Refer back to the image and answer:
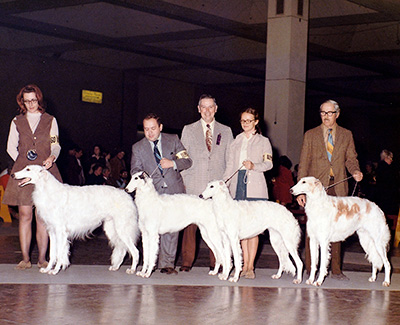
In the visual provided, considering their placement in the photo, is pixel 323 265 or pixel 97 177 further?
pixel 97 177

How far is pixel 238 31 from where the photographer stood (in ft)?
61.6

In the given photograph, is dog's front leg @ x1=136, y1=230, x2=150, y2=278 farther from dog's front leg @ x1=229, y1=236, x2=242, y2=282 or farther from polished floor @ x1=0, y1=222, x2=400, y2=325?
dog's front leg @ x1=229, y1=236, x2=242, y2=282

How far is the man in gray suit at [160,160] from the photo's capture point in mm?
7273

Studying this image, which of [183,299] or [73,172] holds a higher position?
[73,172]

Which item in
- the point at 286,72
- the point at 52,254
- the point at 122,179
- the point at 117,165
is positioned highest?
the point at 286,72

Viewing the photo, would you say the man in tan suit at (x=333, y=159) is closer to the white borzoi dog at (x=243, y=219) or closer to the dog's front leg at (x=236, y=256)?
the white borzoi dog at (x=243, y=219)

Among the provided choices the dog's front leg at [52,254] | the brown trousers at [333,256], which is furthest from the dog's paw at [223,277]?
the dog's front leg at [52,254]

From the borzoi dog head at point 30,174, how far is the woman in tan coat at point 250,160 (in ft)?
6.71

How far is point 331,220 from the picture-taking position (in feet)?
22.4

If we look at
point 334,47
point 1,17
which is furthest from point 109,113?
point 334,47

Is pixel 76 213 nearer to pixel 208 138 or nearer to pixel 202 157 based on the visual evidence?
pixel 202 157

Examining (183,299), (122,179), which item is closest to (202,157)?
(183,299)

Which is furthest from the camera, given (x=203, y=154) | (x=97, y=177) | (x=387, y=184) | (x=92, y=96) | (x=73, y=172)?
(x=92, y=96)

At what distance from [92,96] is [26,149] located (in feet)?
55.4
